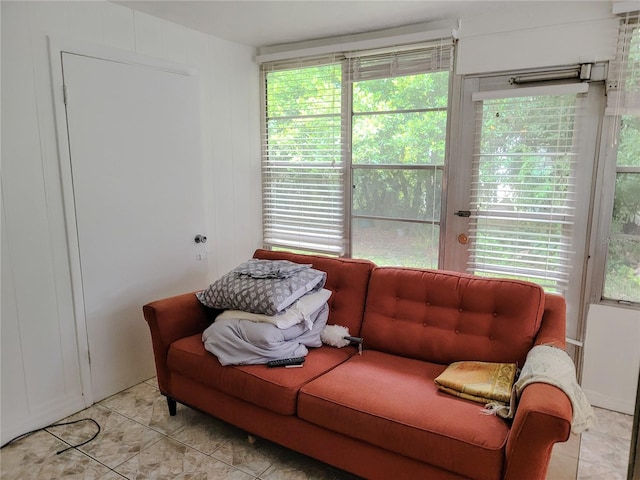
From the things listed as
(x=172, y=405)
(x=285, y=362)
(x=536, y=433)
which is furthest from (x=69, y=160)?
(x=536, y=433)

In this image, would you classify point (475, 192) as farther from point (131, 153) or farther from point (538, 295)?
point (131, 153)

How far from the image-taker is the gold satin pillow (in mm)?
1808

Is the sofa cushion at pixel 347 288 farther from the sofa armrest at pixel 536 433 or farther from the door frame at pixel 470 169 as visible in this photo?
the sofa armrest at pixel 536 433

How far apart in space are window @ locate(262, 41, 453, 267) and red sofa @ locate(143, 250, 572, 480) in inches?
28.4

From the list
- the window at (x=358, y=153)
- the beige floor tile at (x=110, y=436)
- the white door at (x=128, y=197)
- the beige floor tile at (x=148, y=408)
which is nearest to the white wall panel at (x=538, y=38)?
the window at (x=358, y=153)

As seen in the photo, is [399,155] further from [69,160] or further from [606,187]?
[69,160]

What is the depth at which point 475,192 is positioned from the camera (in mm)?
2873

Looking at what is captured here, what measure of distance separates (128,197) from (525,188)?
245 centimetres

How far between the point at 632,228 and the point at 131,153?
9.76 ft

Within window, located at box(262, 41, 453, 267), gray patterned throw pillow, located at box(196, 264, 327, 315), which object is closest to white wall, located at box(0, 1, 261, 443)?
gray patterned throw pillow, located at box(196, 264, 327, 315)

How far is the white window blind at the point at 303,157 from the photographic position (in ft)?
11.1

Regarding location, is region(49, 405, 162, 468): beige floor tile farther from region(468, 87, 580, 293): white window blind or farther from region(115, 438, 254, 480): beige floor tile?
region(468, 87, 580, 293): white window blind

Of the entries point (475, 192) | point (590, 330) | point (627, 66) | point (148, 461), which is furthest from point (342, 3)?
point (148, 461)

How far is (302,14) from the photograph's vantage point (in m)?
2.77
